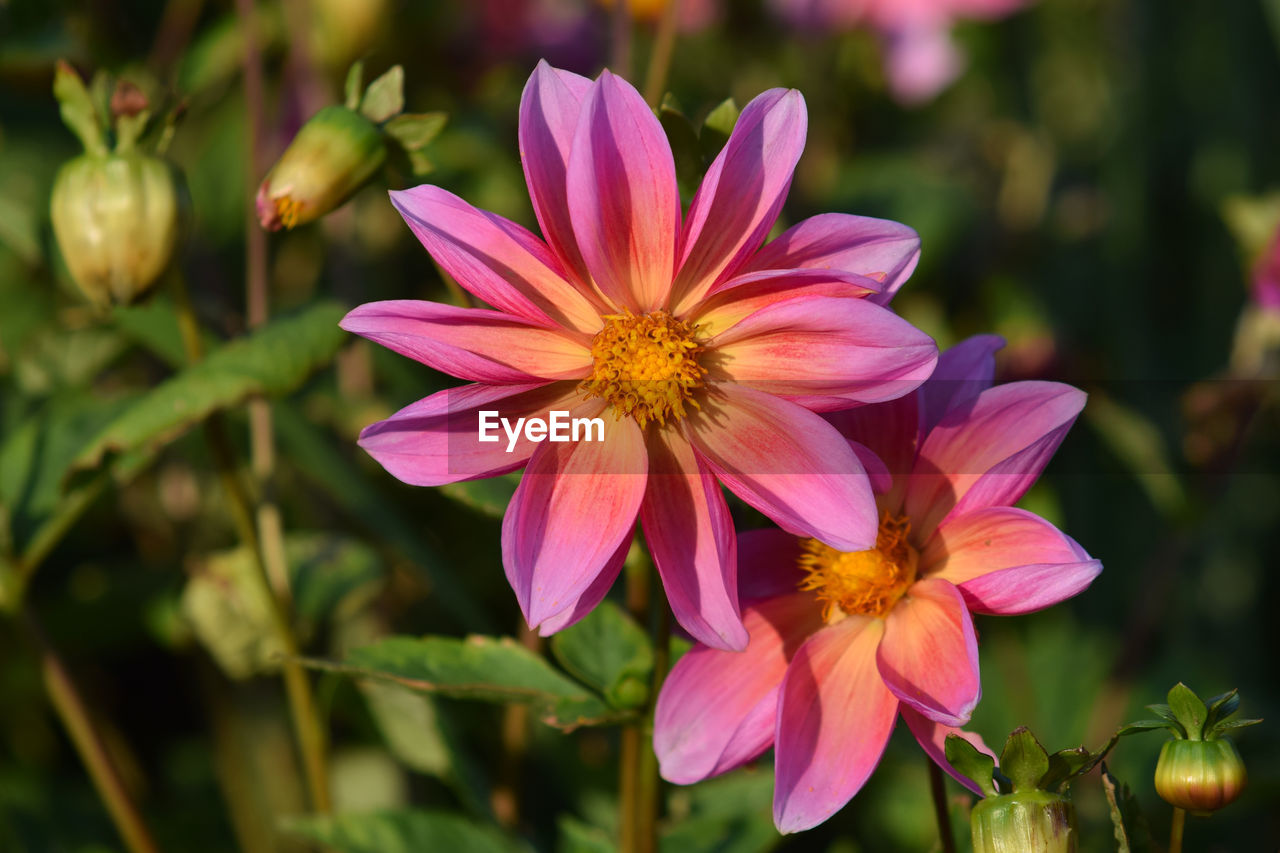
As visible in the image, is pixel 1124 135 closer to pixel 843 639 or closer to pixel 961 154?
pixel 961 154

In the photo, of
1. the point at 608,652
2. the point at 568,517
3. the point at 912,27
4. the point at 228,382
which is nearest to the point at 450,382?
the point at 228,382

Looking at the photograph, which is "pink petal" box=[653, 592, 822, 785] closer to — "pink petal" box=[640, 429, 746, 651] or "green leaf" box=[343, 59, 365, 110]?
"pink petal" box=[640, 429, 746, 651]

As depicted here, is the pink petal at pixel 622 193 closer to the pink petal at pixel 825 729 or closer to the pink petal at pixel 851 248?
the pink petal at pixel 851 248

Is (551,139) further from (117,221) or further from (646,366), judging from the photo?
(117,221)

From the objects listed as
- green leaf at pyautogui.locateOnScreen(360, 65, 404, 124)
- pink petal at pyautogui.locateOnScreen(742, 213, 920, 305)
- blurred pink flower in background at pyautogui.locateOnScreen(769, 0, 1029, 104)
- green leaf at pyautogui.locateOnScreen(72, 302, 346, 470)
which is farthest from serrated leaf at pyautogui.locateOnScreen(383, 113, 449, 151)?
blurred pink flower in background at pyautogui.locateOnScreen(769, 0, 1029, 104)

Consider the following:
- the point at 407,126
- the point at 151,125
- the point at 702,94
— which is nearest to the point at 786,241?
the point at 407,126

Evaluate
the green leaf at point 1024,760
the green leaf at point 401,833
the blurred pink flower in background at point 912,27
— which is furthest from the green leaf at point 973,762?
the blurred pink flower in background at point 912,27
